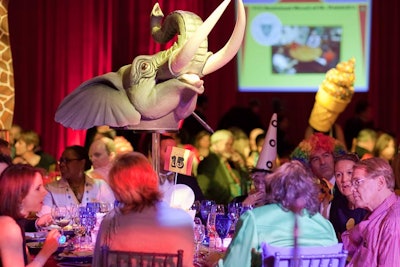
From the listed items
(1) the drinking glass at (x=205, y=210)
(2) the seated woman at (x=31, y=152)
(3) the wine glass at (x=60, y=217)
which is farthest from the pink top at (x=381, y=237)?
(2) the seated woman at (x=31, y=152)

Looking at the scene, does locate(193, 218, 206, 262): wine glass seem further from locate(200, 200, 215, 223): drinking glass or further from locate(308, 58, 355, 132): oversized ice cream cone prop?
locate(308, 58, 355, 132): oversized ice cream cone prop

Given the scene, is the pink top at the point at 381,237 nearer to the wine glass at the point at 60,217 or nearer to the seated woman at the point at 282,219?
the seated woman at the point at 282,219

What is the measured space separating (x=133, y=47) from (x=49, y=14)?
42.2 inches

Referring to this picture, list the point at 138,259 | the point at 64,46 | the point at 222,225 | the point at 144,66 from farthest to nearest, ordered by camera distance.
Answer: the point at 64,46, the point at 144,66, the point at 222,225, the point at 138,259

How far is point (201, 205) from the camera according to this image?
18.9 ft

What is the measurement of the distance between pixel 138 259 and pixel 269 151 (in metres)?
2.58

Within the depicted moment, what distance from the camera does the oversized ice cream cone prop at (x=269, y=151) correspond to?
6.35 meters

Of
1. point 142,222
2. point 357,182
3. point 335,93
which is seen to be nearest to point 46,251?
point 142,222

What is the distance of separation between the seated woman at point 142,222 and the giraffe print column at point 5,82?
5.23 meters

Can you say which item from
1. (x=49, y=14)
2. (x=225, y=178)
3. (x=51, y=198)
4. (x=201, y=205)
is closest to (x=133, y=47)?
(x=49, y=14)

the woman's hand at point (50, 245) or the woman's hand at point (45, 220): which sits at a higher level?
the woman's hand at point (50, 245)

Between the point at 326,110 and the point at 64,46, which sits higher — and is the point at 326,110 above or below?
below

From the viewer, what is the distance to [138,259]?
3926 millimetres

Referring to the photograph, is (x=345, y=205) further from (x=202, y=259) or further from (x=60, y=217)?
(x=60, y=217)
